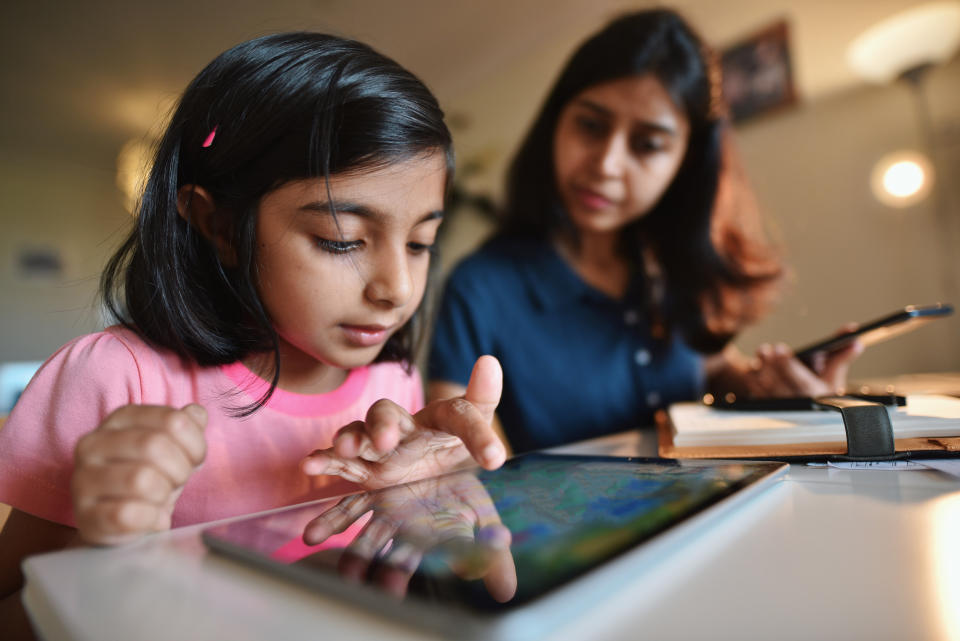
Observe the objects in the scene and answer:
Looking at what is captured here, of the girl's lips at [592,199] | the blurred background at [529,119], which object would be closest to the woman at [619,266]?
the girl's lips at [592,199]

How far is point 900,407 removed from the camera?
530mm

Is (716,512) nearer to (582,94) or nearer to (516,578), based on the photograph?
(516,578)

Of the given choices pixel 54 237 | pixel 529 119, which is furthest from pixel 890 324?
pixel 529 119

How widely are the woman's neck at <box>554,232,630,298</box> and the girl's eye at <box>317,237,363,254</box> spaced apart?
2.14 feet

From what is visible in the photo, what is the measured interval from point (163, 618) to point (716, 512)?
0.25 m

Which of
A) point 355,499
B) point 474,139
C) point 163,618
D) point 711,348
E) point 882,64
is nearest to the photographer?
point 163,618

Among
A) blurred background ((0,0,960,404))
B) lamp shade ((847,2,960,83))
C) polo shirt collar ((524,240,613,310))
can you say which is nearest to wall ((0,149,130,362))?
blurred background ((0,0,960,404))

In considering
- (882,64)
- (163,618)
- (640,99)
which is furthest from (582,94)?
(882,64)

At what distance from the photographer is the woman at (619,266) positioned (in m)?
0.86

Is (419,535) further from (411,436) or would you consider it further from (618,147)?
(618,147)

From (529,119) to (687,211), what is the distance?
0.97 m

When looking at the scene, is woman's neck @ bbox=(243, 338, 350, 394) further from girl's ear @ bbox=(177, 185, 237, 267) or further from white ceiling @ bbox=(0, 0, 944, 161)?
white ceiling @ bbox=(0, 0, 944, 161)

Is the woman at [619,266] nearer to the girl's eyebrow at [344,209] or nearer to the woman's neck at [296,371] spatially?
the woman's neck at [296,371]

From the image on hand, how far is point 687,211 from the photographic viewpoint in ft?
3.35
